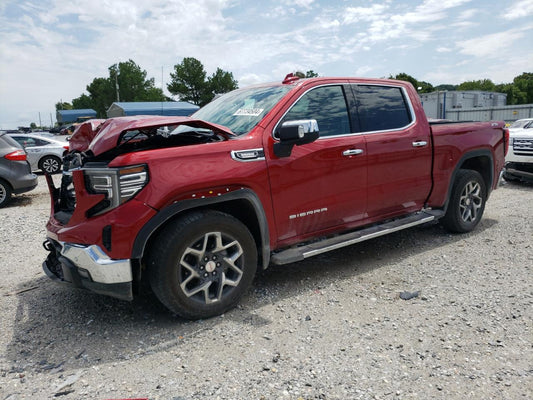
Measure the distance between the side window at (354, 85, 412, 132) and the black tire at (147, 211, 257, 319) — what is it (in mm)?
1817

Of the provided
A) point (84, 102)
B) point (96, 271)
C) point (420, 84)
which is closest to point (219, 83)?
point (420, 84)

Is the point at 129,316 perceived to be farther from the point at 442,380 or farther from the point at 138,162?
the point at 442,380

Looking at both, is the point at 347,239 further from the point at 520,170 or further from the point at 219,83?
the point at 219,83

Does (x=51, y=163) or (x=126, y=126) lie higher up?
(x=126, y=126)

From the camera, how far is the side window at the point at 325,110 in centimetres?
388

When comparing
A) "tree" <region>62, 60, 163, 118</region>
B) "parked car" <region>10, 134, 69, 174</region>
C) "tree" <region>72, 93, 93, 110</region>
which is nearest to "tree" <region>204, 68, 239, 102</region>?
"tree" <region>62, 60, 163, 118</region>

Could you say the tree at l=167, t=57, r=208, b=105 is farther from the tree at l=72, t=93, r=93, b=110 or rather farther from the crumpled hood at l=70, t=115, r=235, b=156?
the crumpled hood at l=70, t=115, r=235, b=156

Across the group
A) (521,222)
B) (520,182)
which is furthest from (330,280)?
(520,182)

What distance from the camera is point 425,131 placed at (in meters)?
4.80

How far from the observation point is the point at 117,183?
295cm

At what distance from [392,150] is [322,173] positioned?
1.02 m

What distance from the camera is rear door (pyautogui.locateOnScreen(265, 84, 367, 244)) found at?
3668mm

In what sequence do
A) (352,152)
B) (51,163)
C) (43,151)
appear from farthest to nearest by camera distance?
(51,163), (43,151), (352,152)

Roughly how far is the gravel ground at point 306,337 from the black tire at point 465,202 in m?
0.69
